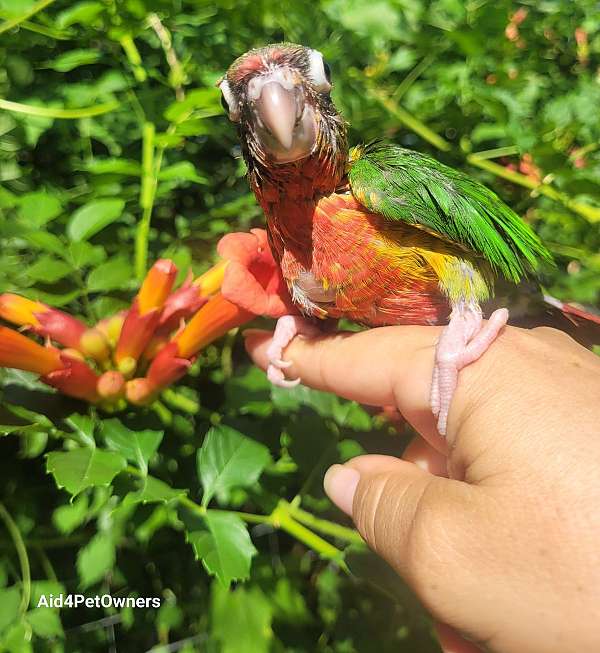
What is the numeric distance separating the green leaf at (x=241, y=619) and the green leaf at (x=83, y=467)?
1.64 feet

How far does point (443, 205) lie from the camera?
1039 millimetres

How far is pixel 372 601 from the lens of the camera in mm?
1471

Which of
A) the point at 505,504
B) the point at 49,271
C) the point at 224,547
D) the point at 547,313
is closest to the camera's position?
the point at 505,504

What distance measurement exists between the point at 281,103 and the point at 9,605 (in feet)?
3.46

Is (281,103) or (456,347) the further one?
(456,347)

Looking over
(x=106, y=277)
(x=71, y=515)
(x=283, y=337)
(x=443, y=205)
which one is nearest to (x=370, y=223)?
(x=443, y=205)

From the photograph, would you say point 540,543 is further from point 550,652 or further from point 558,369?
point 558,369

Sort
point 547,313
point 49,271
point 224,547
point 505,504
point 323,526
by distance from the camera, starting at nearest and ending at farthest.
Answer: point 505,504 → point 224,547 → point 49,271 → point 323,526 → point 547,313

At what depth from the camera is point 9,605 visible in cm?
106

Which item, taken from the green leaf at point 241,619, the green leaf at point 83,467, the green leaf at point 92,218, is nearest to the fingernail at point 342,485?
the green leaf at point 241,619

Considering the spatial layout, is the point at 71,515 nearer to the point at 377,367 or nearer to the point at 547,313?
the point at 377,367

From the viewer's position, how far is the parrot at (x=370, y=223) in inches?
37.9

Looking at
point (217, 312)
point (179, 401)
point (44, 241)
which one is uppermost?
point (44, 241)

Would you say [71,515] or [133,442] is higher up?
[133,442]
